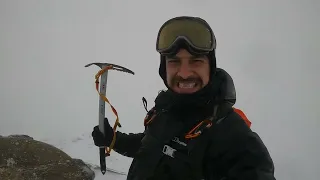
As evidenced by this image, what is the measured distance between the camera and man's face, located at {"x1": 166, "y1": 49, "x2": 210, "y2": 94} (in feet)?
7.03

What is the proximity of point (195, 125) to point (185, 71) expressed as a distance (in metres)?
0.41

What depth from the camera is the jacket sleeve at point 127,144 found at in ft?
9.25

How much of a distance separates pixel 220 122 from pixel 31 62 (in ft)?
94.2

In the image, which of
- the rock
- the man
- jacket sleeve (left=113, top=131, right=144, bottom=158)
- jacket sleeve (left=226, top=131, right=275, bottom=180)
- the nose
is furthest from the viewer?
the rock

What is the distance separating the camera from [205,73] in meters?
2.17

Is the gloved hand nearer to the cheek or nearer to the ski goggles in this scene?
the ski goggles

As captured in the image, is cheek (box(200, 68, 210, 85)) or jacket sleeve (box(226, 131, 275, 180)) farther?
cheek (box(200, 68, 210, 85))

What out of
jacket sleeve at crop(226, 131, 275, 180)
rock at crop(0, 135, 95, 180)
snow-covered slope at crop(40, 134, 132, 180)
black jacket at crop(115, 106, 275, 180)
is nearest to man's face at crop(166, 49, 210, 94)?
black jacket at crop(115, 106, 275, 180)

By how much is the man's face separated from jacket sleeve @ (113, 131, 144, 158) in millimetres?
922

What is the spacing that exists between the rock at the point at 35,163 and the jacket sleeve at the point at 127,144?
152 inches

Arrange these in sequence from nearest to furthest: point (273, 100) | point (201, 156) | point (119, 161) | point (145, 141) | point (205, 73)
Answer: point (201, 156)
point (205, 73)
point (145, 141)
point (119, 161)
point (273, 100)

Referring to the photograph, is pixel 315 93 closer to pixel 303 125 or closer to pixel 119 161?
pixel 303 125

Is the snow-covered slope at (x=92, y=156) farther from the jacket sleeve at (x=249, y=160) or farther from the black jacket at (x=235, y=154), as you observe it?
the jacket sleeve at (x=249, y=160)

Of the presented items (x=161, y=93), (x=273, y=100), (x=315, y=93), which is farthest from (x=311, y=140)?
(x=161, y=93)
